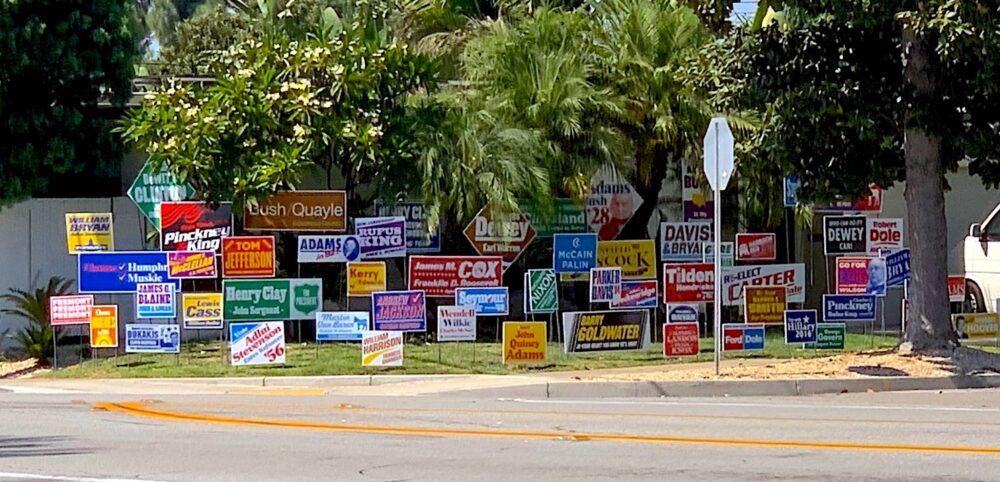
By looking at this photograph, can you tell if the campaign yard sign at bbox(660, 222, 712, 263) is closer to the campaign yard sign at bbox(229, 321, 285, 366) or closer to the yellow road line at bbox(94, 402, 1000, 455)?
the campaign yard sign at bbox(229, 321, 285, 366)

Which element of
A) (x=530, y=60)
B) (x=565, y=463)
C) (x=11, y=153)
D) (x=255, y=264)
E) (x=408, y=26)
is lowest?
(x=565, y=463)

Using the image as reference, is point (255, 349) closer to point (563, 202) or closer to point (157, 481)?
point (563, 202)

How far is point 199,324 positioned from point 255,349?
3.38ft

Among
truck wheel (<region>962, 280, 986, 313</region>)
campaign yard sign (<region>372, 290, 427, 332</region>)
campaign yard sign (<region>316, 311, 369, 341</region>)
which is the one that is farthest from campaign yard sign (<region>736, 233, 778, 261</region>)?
campaign yard sign (<region>316, 311, 369, 341</region>)

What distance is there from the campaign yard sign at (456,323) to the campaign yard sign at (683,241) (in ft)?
16.2

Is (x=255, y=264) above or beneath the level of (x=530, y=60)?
beneath

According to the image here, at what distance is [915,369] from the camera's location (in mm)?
17953

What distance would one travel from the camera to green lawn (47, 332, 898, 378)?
19281 millimetres

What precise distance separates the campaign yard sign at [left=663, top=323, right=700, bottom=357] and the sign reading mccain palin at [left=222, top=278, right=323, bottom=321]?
16.7 ft

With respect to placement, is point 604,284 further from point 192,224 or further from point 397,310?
point 192,224

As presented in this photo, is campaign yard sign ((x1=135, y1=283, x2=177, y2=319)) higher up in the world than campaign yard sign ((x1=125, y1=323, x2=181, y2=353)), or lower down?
higher up

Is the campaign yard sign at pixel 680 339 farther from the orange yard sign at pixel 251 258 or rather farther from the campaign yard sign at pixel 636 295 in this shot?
the orange yard sign at pixel 251 258

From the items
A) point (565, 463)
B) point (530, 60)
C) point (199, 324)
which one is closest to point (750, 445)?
point (565, 463)

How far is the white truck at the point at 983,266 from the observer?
77.8 ft
